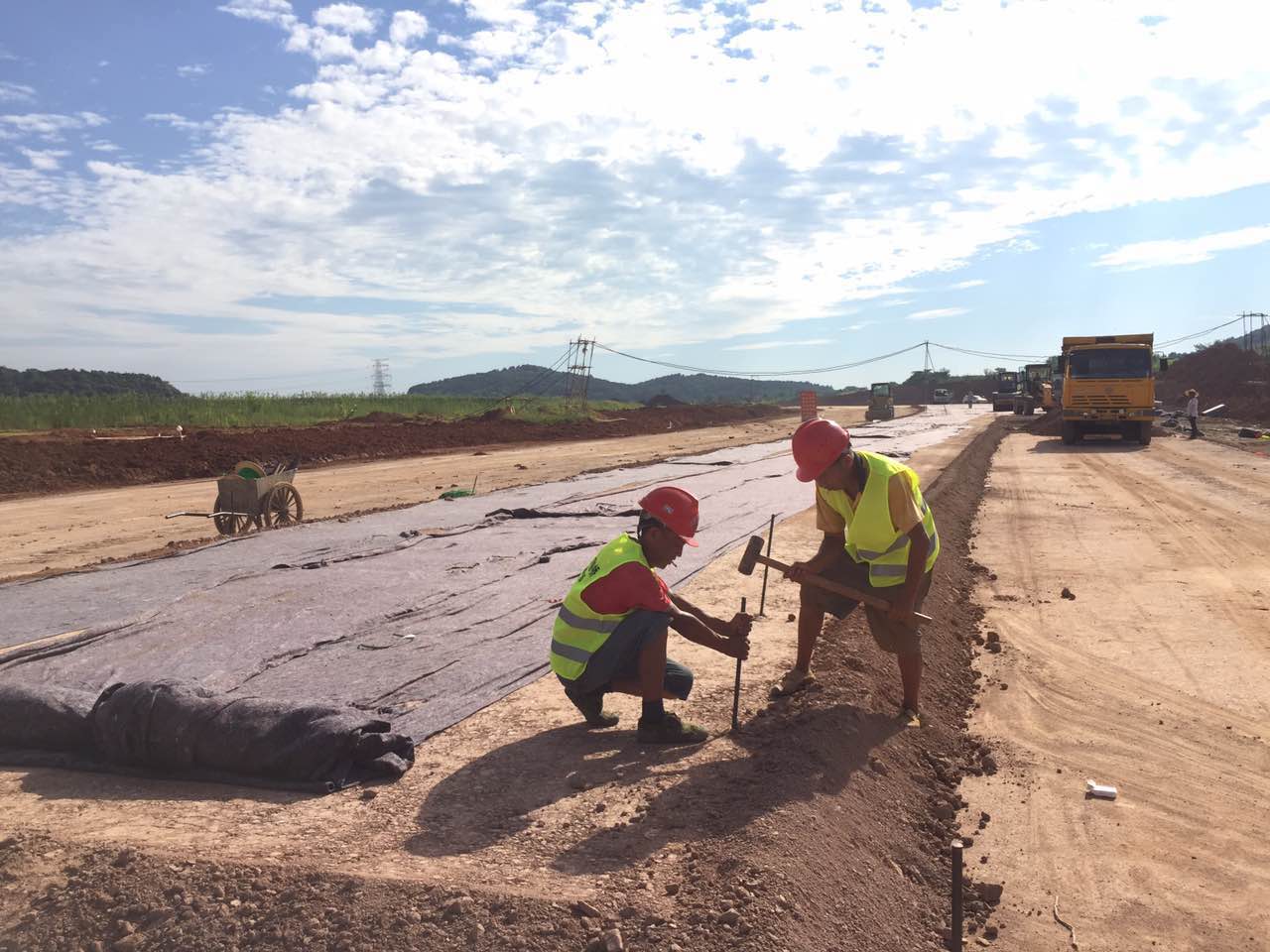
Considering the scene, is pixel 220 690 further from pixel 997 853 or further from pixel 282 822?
pixel 997 853

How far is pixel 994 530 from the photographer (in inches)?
464

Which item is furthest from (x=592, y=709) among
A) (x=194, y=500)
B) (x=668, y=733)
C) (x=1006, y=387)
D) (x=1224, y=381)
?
(x=1006, y=387)

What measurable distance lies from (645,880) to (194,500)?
14697mm

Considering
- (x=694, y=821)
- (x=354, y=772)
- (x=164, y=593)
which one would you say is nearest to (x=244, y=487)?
(x=164, y=593)

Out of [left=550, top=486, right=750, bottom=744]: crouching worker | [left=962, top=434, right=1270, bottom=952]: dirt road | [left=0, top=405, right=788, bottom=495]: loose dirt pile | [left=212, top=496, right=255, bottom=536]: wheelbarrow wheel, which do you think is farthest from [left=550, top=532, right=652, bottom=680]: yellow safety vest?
[left=0, top=405, right=788, bottom=495]: loose dirt pile

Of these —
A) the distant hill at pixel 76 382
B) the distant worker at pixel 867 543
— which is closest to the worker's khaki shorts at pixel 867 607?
the distant worker at pixel 867 543

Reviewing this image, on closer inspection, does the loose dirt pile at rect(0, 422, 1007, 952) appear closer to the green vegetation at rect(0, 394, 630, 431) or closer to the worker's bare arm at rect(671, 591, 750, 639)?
the worker's bare arm at rect(671, 591, 750, 639)

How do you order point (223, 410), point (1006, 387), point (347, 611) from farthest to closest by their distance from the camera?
1. point (1006, 387)
2. point (223, 410)
3. point (347, 611)

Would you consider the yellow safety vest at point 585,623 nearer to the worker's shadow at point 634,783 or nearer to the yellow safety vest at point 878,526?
the worker's shadow at point 634,783

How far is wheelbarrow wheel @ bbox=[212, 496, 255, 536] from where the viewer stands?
36.3 feet

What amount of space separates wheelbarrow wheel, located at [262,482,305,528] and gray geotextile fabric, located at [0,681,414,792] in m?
6.98

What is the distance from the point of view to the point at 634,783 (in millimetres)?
3973

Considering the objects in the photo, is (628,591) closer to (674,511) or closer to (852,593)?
(674,511)

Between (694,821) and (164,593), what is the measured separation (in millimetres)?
5246
